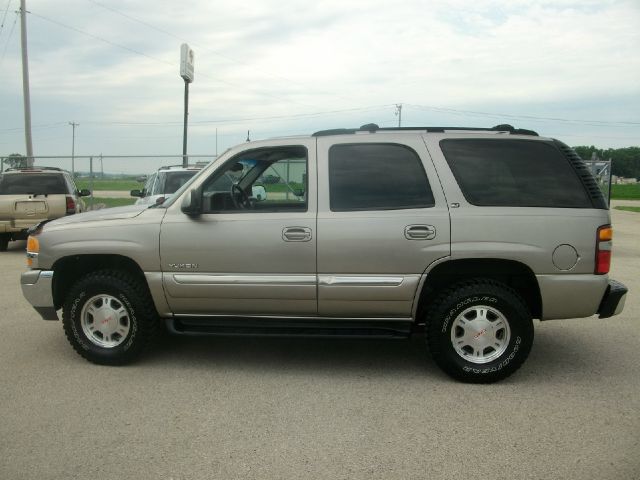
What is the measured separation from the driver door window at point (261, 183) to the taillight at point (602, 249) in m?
2.19

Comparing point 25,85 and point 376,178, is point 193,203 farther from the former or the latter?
point 25,85

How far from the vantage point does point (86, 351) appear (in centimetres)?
489

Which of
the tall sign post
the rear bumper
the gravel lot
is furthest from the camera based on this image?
the tall sign post

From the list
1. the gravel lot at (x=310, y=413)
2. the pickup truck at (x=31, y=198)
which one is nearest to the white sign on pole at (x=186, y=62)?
the pickup truck at (x=31, y=198)

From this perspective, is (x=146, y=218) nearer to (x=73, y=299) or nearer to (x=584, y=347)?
(x=73, y=299)

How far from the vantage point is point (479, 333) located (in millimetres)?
4488

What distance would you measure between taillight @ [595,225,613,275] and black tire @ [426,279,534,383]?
2.01ft

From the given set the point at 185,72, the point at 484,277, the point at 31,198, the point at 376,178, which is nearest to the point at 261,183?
the point at 376,178

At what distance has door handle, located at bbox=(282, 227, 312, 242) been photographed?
451 centimetres

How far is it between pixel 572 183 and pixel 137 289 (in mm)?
3518

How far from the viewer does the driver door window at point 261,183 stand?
4699 millimetres

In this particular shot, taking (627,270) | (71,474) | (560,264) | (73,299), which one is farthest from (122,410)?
(627,270)

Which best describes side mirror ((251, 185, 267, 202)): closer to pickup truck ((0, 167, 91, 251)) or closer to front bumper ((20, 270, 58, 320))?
front bumper ((20, 270, 58, 320))

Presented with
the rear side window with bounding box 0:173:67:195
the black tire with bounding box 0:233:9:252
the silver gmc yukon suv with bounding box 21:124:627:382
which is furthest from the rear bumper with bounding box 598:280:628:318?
the black tire with bounding box 0:233:9:252
